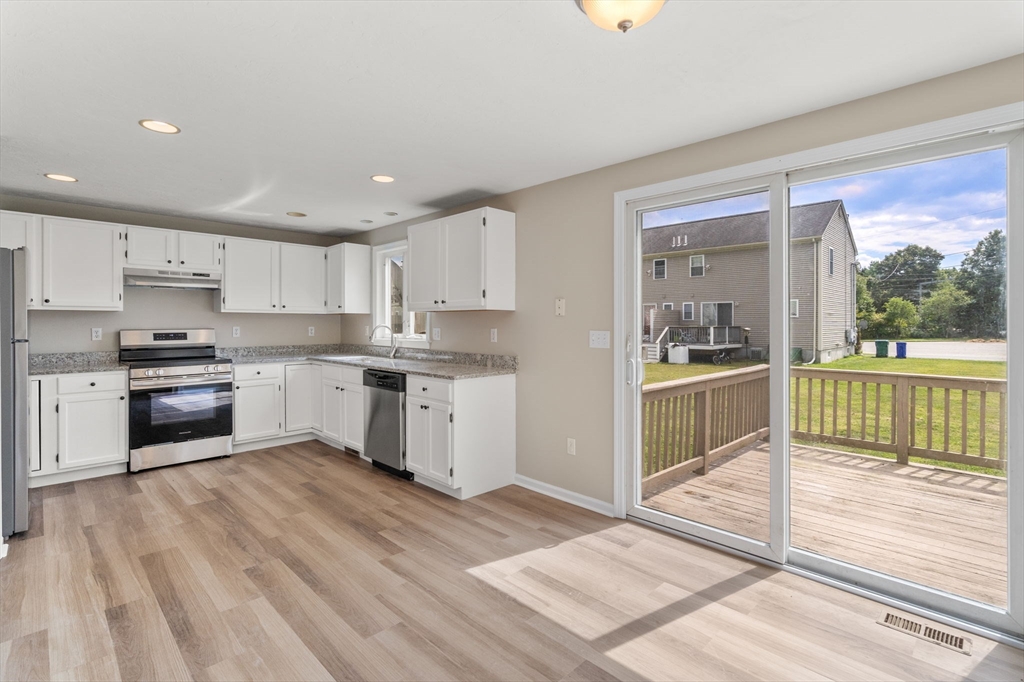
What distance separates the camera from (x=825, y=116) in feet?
7.97

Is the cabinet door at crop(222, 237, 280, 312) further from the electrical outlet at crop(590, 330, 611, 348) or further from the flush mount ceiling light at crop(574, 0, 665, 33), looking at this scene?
the flush mount ceiling light at crop(574, 0, 665, 33)

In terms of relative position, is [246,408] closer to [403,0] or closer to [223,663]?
[223,663]

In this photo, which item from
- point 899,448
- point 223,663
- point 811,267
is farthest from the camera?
point 811,267

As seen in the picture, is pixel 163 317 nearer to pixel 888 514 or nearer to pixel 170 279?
pixel 170 279

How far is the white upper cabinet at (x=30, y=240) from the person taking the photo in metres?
3.80

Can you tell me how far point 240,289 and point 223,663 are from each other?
3.96 meters

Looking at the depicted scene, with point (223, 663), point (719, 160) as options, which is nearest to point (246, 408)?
point (223, 663)

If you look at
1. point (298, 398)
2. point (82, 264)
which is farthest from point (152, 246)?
point (298, 398)

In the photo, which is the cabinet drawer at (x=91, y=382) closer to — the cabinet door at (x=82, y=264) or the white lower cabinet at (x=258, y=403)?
the cabinet door at (x=82, y=264)

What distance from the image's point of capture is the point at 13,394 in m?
2.94

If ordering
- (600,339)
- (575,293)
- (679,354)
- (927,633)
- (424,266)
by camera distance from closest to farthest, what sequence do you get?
(927,633) → (679,354) → (600,339) → (575,293) → (424,266)

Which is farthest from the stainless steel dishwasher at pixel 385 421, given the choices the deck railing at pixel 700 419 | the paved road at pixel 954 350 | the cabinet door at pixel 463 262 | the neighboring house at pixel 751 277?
the paved road at pixel 954 350

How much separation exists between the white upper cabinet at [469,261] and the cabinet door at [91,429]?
2713 millimetres

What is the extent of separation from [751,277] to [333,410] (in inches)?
153
